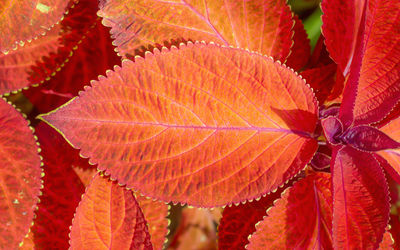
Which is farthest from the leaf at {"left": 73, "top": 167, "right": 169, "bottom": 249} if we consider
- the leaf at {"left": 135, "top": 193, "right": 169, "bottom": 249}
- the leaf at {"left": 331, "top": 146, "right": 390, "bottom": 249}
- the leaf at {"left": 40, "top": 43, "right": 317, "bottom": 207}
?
the leaf at {"left": 331, "top": 146, "right": 390, "bottom": 249}

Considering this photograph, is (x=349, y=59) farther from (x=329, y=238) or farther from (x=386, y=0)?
(x=329, y=238)

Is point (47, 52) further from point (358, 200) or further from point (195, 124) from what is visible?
point (358, 200)

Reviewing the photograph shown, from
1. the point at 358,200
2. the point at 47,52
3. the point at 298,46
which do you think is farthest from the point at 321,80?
the point at 47,52

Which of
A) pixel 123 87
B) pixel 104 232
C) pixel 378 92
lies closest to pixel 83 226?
pixel 104 232

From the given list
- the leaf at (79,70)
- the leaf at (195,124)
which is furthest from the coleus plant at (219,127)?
the leaf at (79,70)

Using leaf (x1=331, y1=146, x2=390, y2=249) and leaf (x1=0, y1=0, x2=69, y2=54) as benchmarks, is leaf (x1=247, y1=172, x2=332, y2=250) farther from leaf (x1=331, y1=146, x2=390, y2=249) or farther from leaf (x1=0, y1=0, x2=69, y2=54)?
leaf (x1=0, y1=0, x2=69, y2=54)

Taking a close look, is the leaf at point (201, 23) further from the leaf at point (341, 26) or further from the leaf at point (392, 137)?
the leaf at point (392, 137)
